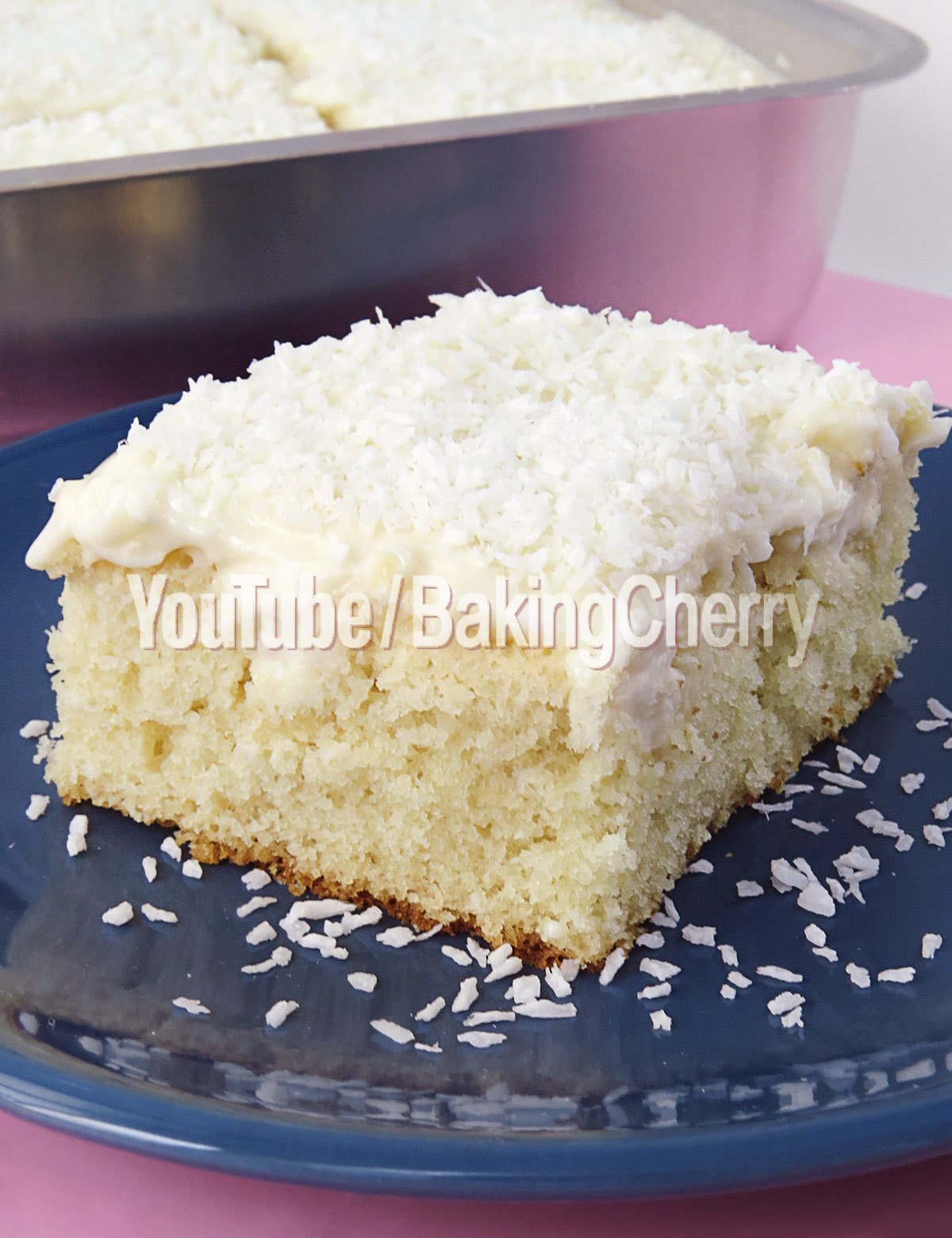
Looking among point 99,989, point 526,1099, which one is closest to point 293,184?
point 99,989

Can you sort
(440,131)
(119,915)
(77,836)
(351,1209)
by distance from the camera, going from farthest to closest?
(440,131)
(77,836)
(119,915)
(351,1209)

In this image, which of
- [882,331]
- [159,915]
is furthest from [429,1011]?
[882,331]

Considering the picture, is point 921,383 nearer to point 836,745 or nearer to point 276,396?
point 836,745

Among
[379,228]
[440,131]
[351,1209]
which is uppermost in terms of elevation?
[440,131]

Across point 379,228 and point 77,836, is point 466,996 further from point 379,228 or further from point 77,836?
point 379,228

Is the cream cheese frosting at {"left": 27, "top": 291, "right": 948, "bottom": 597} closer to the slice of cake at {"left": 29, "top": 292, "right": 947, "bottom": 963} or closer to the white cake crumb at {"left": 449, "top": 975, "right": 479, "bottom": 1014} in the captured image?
the slice of cake at {"left": 29, "top": 292, "right": 947, "bottom": 963}

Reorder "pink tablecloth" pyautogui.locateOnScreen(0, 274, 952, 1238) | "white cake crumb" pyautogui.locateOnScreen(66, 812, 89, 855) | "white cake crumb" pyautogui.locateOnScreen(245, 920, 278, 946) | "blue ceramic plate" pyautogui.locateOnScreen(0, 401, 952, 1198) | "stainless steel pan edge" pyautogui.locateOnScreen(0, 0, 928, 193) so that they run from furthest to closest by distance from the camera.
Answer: "stainless steel pan edge" pyautogui.locateOnScreen(0, 0, 928, 193)
"white cake crumb" pyautogui.locateOnScreen(66, 812, 89, 855)
"white cake crumb" pyautogui.locateOnScreen(245, 920, 278, 946)
"pink tablecloth" pyautogui.locateOnScreen(0, 274, 952, 1238)
"blue ceramic plate" pyautogui.locateOnScreen(0, 401, 952, 1198)

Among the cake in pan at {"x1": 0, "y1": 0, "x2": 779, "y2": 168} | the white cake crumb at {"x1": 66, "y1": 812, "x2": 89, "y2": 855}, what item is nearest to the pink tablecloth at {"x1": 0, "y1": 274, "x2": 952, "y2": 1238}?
the white cake crumb at {"x1": 66, "y1": 812, "x2": 89, "y2": 855}
